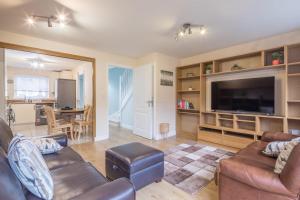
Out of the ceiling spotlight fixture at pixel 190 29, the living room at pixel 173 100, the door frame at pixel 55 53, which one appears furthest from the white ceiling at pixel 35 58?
the ceiling spotlight fixture at pixel 190 29

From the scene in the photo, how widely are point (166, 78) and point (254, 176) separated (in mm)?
3490

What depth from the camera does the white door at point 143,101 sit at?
4.31 metres

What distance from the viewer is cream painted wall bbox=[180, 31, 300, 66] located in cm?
306

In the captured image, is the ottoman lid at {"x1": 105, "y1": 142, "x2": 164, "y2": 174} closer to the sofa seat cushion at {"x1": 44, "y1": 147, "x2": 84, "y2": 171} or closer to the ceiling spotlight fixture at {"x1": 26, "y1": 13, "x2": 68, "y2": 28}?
the sofa seat cushion at {"x1": 44, "y1": 147, "x2": 84, "y2": 171}

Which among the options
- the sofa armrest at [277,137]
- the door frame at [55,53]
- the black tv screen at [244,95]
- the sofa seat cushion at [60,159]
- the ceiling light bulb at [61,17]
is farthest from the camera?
the black tv screen at [244,95]

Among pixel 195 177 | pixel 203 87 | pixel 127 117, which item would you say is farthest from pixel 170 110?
pixel 195 177

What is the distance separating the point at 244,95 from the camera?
11.5 feet

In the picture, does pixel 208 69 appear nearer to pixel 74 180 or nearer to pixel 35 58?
pixel 74 180

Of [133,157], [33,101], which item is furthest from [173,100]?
[33,101]

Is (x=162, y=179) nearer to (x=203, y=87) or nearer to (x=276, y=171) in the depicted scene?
(x=276, y=171)

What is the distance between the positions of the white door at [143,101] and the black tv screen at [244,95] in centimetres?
161

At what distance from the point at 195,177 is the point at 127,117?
152 inches

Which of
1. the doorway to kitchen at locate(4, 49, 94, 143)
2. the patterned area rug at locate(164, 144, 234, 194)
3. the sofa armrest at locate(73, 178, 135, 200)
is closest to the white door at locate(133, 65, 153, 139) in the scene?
the patterned area rug at locate(164, 144, 234, 194)

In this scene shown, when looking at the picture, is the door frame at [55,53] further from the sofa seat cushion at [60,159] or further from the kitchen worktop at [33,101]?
the kitchen worktop at [33,101]
